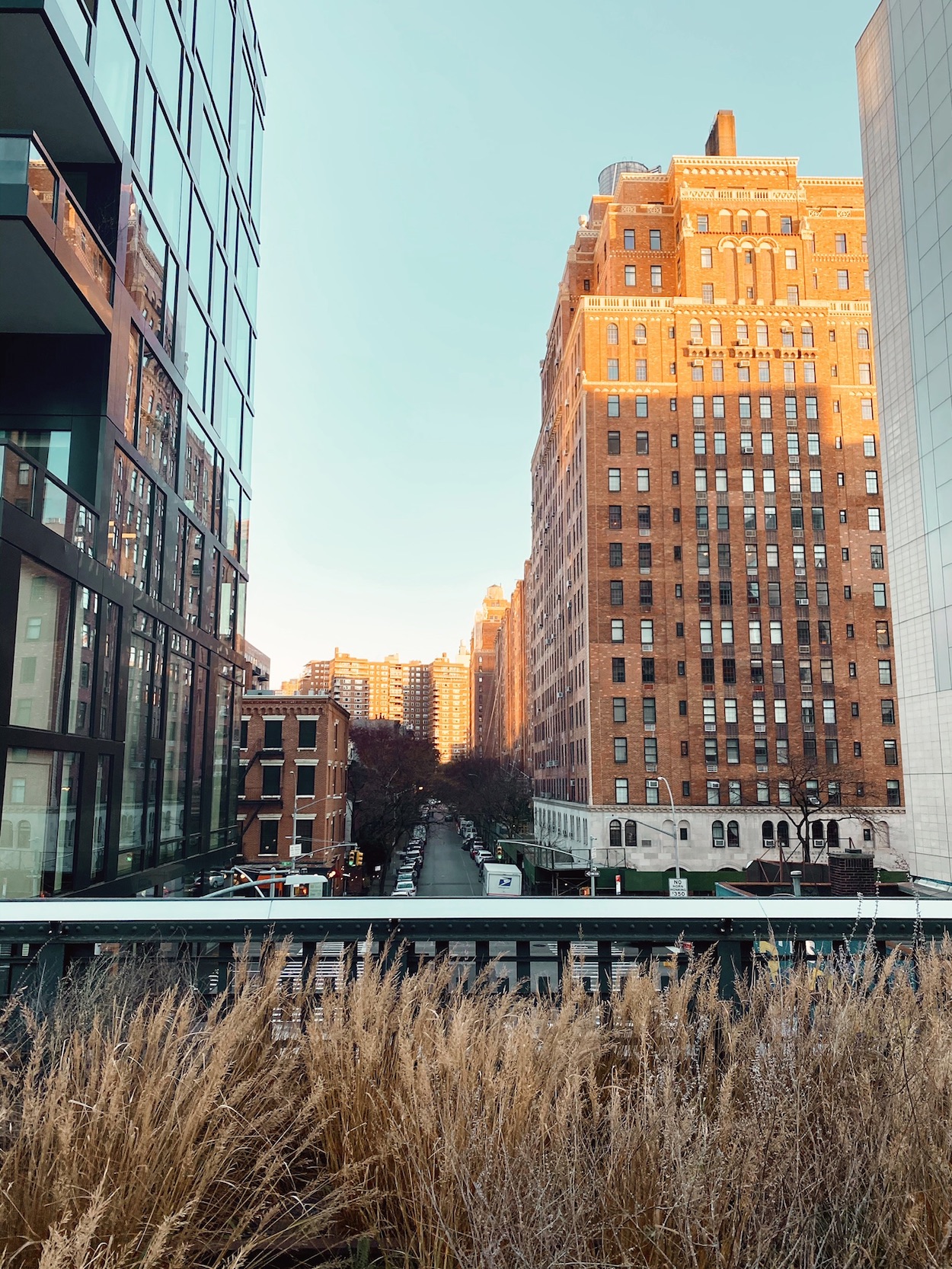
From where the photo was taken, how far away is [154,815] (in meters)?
21.8

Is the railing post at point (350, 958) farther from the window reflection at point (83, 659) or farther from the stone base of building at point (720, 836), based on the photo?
the stone base of building at point (720, 836)

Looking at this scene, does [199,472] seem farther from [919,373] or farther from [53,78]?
[919,373]

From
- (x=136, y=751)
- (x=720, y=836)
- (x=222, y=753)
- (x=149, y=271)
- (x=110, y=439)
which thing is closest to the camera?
(x=110, y=439)

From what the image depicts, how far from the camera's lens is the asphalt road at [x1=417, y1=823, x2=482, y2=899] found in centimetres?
6400

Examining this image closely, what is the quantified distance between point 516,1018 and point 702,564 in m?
63.2

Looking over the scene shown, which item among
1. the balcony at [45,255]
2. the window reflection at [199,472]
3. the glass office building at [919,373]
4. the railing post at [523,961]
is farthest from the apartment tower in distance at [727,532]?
the railing post at [523,961]

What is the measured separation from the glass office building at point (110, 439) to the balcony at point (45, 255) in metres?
0.04

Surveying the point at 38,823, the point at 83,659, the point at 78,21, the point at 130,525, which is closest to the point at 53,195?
the point at 78,21

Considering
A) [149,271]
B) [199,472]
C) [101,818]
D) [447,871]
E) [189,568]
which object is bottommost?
[447,871]

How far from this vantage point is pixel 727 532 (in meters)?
65.8

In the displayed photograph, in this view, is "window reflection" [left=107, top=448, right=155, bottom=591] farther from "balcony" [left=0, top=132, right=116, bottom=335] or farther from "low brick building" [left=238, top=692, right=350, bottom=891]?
"low brick building" [left=238, top=692, right=350, bottom=891]

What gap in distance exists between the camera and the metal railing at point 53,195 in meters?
14.1

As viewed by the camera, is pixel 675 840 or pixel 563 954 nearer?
pixel 563 954

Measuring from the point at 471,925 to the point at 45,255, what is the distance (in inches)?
558
